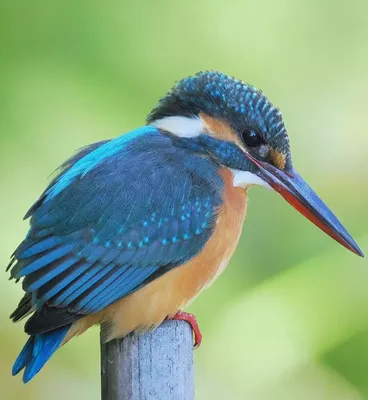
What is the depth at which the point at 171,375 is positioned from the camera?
2066 millimetres

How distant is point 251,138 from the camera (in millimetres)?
2432

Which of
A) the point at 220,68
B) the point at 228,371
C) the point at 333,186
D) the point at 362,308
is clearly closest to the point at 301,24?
the point at 220,68

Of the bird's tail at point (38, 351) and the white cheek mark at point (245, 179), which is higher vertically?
the white cheek mark at point (245, 179)

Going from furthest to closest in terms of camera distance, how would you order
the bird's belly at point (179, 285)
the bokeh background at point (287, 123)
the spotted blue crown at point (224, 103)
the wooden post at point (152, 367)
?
1. the bokeh background at point (287, 123)
2. the spotted blue crown at point (224, 103)
3. the bird's belly at point (179, 285)
4. the wooden post at point (152, 367)

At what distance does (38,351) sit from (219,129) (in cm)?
78

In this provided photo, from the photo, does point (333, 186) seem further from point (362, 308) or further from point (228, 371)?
point (228, 371)

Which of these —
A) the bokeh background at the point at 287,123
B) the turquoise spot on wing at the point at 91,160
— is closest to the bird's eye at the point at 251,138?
the turquoise spot on wing at the point at 91,160

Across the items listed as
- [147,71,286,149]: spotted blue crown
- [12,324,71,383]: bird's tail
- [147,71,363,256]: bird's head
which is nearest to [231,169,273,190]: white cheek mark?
[147,71,363,256]: bird's head

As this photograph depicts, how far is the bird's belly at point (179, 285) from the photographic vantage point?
88.0 inches

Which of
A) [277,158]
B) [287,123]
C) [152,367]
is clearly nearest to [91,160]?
[277,158]

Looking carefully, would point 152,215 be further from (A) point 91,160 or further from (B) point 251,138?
(B) point 251,138

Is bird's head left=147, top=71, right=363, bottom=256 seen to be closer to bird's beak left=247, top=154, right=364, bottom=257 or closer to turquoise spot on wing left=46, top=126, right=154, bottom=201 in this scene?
bird's beak left=247, top=154, right=364, bottom=257

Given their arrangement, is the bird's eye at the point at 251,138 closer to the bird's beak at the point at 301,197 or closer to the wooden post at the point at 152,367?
the bird's beak at the point at 301,197

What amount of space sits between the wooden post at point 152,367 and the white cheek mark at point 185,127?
566 millimetres
